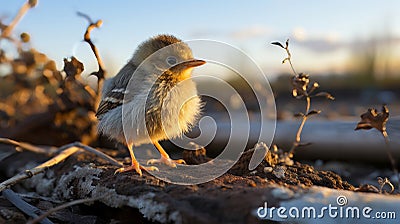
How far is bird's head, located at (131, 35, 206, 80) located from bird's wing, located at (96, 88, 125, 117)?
190mm

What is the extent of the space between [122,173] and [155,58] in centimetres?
77

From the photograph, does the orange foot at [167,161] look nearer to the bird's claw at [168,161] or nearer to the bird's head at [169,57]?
the bird's claw at [168,161]

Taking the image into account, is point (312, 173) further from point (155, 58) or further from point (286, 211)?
point (155, 58)

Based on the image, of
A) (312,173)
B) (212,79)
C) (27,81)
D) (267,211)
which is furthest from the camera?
(27,81)

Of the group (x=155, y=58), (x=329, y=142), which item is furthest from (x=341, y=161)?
(x=155, y=58)

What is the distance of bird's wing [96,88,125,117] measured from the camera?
2328 mm

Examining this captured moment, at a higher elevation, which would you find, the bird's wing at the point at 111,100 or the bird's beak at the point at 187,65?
the bird's beak at the point at 187,65

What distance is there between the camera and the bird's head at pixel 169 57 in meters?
2.34

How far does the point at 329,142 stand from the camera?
3.57 m

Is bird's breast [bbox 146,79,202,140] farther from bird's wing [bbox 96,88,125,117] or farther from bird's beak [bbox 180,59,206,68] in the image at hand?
bird's wing [bbox 96,88,125,117]

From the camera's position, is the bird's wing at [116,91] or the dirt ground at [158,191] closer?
the dirt ground at [158,191]

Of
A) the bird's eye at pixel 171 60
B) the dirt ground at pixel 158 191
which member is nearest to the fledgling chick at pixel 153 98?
the bird's eye at pixel 171 60

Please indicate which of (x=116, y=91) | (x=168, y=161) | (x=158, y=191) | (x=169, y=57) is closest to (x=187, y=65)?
(x=169, y=57)

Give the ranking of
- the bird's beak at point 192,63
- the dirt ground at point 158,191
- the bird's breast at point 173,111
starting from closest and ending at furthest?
the dirt ground at point 158,191, the bird's breast at point 173,111, the bird's beak at point 192,63
